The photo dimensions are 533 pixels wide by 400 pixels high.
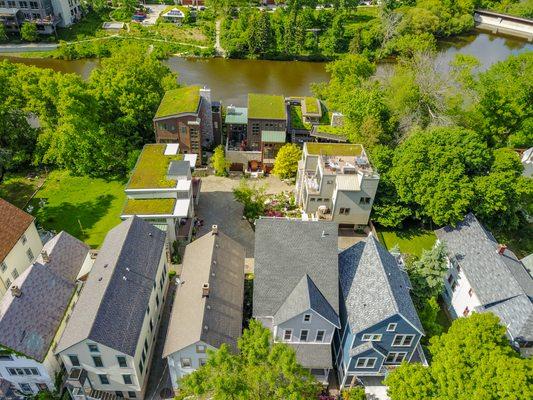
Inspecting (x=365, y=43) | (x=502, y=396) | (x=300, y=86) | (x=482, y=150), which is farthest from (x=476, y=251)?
(x=365, y=43)

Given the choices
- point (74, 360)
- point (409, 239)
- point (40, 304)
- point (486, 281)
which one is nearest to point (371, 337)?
point (486, 281)

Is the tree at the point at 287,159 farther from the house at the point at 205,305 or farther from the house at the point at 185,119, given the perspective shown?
the house at the point at 205,305

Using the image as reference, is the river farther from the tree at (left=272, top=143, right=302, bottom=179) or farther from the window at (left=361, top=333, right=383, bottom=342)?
the window at (left=361, top=333, right=383, bottom=342)

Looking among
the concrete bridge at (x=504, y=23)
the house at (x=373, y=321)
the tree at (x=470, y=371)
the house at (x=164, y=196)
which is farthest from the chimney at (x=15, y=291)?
the concrete bridge at (x=504, y=23)

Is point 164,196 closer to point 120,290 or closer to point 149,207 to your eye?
point 149,207

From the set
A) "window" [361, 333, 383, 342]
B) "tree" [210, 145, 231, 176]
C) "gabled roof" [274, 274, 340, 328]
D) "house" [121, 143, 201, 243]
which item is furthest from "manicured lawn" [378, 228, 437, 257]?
"house" [121, 143, 201, 243]
